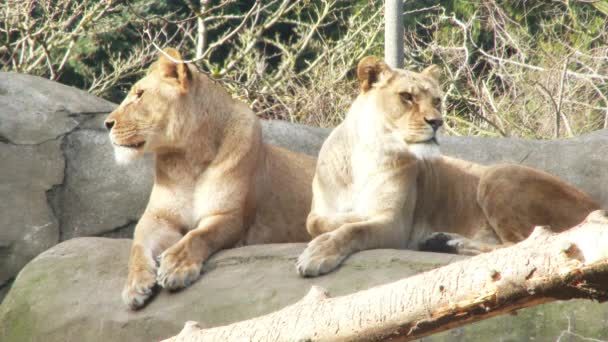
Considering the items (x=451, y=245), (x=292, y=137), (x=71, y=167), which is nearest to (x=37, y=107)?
(x=71, y=167)

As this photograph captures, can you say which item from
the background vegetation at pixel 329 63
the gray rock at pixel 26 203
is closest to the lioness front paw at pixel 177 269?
the gray rock at pixel 26 203

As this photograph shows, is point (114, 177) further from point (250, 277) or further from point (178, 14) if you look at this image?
point (178, 14)

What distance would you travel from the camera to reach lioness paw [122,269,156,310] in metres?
6.02

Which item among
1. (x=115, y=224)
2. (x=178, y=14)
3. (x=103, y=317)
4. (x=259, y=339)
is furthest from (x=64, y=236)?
(x=178, y=14)

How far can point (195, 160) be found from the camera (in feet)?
22.7

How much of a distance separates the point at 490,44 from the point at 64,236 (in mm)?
9793

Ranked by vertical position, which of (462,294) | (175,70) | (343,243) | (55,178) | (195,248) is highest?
(462,294)

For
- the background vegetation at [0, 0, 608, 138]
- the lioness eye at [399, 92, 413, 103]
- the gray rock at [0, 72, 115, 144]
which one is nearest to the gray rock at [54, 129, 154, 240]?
the gray rock at [0, 72, 115, 144]

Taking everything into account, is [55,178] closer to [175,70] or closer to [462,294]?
[175,70]

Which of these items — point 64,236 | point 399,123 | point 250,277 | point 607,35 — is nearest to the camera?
point 250,277

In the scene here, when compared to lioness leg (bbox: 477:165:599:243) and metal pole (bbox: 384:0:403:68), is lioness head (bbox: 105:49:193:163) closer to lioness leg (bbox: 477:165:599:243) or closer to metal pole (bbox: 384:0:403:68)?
metal pole (bbox: 384:0:403:68)

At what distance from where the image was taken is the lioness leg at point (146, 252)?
19.9ft

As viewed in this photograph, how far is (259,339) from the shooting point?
3471 millimetres

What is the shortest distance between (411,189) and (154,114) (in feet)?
5.62
